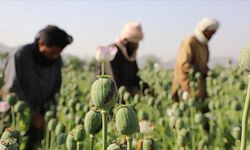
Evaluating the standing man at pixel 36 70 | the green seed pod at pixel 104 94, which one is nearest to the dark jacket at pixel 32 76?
the standing man at pixel 36 70

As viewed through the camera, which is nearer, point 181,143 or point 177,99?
point 181,143

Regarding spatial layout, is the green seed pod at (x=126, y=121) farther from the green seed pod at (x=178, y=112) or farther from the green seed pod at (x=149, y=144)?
the green seed pod at (x=178, y=112)

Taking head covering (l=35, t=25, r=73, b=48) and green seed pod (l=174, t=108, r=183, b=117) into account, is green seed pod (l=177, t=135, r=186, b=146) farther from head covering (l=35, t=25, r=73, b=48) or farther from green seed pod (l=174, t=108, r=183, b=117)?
head covering (l=35, t=25, r=73, b=48)

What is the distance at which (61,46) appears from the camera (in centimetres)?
276

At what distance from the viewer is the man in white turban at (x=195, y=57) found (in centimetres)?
364

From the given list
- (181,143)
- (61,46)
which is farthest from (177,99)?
(181,143)

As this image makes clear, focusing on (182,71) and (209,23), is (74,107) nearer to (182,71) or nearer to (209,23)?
(182,71)

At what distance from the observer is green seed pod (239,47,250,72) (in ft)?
2.17

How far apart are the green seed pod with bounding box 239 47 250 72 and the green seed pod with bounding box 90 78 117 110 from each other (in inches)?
8.5

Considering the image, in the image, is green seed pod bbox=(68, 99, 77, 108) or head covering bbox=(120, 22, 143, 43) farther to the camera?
head covering bbox=(120, 22, 143, 43)

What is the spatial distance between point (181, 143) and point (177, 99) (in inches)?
86.9

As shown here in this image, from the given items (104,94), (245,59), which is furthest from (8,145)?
(245,59)

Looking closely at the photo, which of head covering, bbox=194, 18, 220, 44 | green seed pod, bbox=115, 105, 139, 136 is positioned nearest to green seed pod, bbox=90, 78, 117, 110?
green seed pod, bbox=115, 105, 139, 136

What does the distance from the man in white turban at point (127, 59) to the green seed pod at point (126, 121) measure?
8.57 ft
